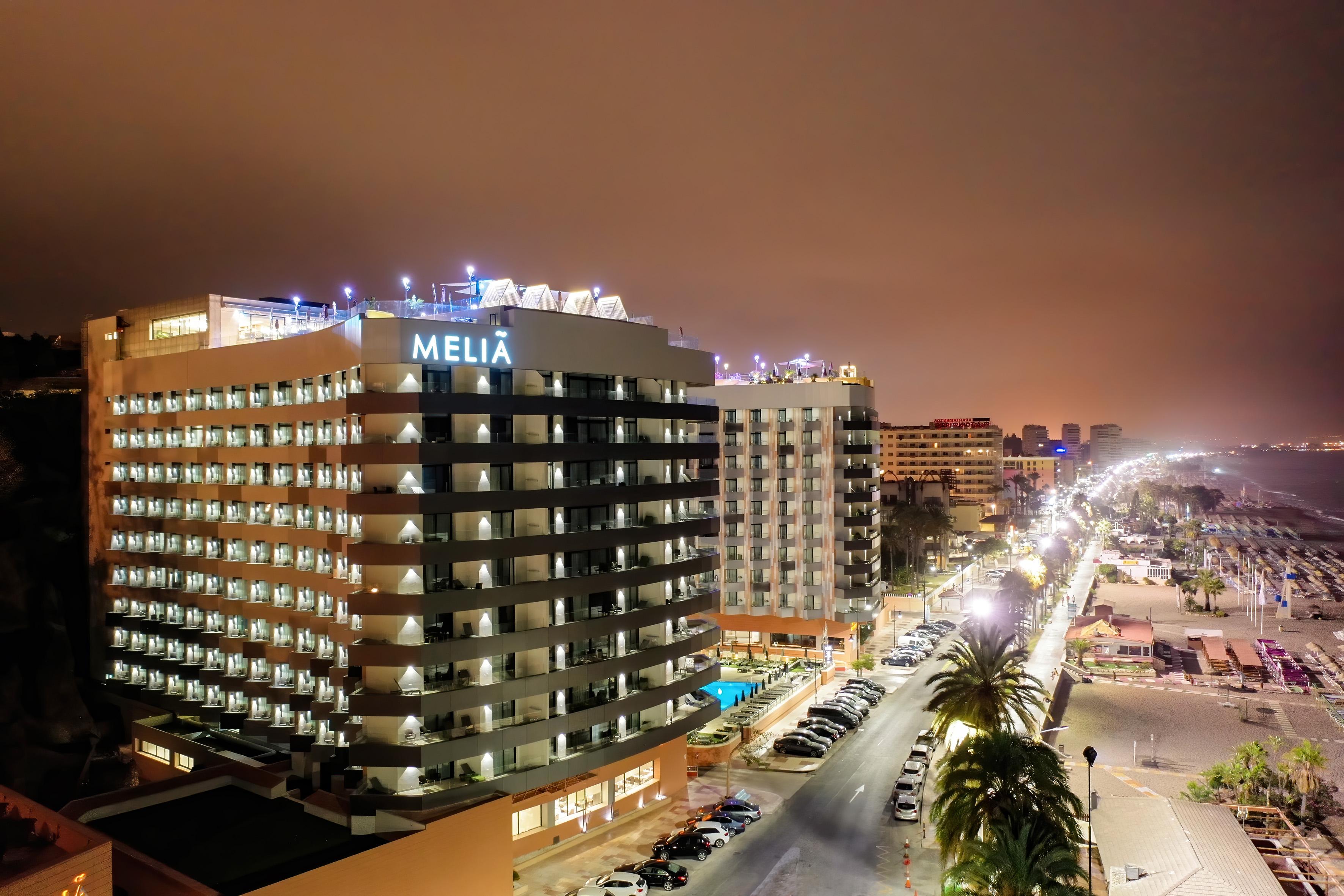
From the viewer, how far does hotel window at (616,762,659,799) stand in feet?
172

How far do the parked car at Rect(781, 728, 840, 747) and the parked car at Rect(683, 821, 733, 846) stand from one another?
17273 millimetres

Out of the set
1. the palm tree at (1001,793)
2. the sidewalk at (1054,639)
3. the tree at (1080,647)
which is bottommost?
the sidewalk at (1054,639)

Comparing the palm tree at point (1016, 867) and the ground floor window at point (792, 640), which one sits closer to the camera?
the palm tree at point (1016, 867)

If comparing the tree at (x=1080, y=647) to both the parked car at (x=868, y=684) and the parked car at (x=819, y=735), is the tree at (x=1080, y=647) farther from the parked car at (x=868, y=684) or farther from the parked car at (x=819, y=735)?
the parked car at (x=819, y=735)

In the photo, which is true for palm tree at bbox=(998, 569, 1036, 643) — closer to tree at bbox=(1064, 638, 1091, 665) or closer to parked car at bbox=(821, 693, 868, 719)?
tree at bbox=(1064, 638, 1091, 665)

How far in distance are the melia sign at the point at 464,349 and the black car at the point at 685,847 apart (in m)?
26.7

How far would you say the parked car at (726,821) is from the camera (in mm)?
50500

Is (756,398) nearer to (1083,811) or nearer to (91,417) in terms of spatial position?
(1083,811)

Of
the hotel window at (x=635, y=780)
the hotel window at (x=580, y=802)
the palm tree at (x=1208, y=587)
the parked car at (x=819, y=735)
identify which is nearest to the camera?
the hotel window at (x=580, y=802)

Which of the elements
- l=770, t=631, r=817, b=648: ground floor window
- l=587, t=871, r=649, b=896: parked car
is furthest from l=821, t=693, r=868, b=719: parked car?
l=587, t=871, r=649, b=896: parked car

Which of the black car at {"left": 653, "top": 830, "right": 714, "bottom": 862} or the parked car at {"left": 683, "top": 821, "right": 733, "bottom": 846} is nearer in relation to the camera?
the black car at {"left": 653, "top": 830, "right": 714, "bottom": 862}

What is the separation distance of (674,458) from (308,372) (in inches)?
866

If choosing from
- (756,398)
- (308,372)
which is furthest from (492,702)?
(756,398)

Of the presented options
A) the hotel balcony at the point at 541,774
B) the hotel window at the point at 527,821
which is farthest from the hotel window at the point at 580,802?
the hotel balcony at the point at 541,774
